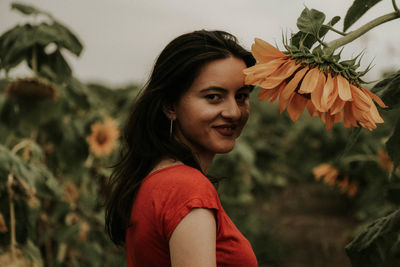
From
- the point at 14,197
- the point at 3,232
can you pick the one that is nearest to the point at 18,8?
the point at 14,197

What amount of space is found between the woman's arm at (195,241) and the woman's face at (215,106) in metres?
0.23

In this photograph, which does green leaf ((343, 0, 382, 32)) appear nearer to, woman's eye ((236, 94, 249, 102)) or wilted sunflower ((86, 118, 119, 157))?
woman's eye ((236, 94, 249, 102))

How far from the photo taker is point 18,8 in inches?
72.4

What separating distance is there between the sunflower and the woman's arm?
0.99 feet

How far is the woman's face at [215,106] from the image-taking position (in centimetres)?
117

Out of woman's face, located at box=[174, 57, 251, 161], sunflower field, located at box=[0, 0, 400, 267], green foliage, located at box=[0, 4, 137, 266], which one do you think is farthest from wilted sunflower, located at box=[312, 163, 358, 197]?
woman's face, located at box=[174, 57, 251, 161]

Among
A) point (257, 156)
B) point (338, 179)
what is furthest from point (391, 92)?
point (257, 156)

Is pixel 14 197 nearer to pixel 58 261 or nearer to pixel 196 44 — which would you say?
pixel 196 44

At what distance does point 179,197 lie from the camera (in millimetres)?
1045

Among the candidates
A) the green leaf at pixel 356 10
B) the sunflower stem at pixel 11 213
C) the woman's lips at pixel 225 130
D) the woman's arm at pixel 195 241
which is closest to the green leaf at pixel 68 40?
the sunflower stem at pixel 11 213

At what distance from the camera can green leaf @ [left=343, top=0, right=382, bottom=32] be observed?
0.97m

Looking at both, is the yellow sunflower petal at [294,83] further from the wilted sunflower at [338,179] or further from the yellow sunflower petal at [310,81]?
the wilted sunflower at [338,179]

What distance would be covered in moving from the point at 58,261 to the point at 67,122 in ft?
2.52

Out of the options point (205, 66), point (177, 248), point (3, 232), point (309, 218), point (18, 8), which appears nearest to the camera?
point (177, 248)
